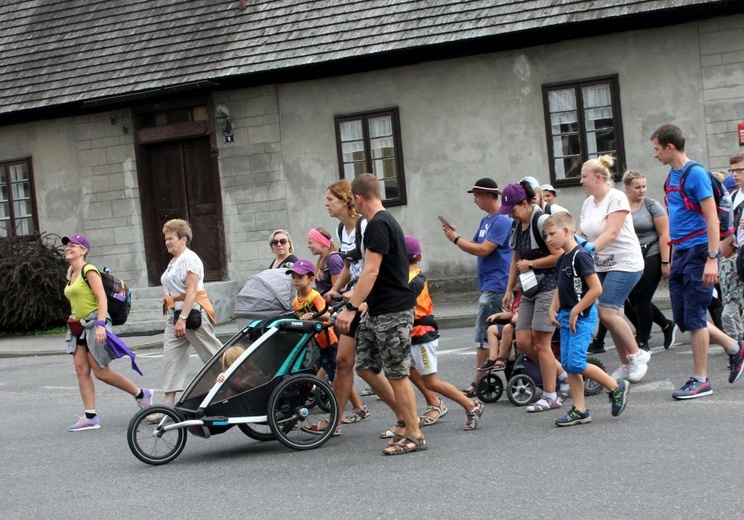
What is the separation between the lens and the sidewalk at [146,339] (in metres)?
15.8

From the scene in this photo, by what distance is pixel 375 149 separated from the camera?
18.8m

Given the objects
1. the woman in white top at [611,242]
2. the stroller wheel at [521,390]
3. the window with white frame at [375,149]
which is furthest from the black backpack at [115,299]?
the window with white frame at [375,149]

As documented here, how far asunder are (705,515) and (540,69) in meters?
13.0

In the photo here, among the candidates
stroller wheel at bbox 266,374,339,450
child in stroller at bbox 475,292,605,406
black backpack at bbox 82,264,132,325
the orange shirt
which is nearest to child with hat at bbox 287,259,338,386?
the orange shirt

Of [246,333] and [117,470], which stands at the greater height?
[246,333]

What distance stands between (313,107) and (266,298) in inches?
433

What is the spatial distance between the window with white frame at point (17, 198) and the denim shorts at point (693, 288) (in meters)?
16.5

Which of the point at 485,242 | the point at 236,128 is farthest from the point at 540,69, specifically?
the point at 485,242

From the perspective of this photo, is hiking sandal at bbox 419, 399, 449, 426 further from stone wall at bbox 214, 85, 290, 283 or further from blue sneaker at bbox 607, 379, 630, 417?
stone wall at bbox 214, 85, 290, 283

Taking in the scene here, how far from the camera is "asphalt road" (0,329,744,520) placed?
5.71 m

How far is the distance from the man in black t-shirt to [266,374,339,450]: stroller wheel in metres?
0.61

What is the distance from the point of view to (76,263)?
929 cm

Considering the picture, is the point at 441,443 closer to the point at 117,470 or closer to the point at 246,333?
the point at 246,333

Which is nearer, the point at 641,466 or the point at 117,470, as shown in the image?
the point at 641,466
